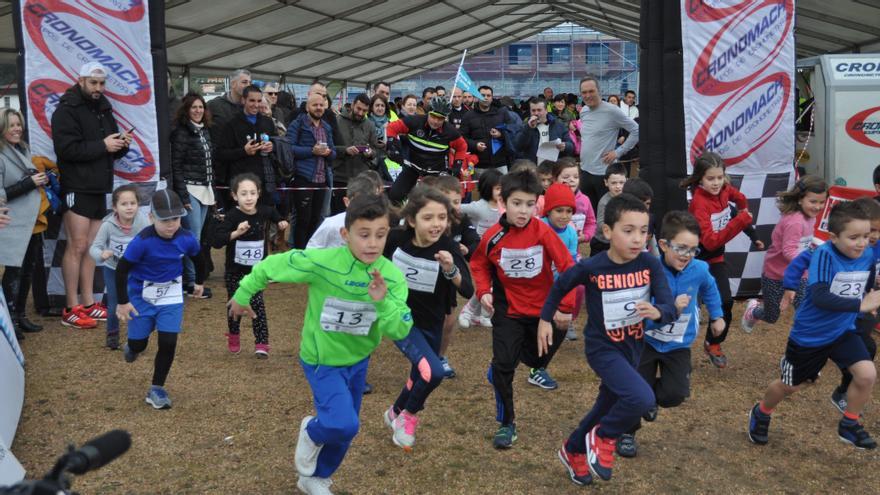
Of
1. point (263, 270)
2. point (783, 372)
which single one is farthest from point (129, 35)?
point (783, 372)

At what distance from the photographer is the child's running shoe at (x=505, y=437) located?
4387mm

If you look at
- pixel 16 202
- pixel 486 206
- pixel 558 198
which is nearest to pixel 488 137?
pixel 486 206

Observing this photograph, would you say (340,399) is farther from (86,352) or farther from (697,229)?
(86,352)

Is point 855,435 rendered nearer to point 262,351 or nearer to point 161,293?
point 262,351

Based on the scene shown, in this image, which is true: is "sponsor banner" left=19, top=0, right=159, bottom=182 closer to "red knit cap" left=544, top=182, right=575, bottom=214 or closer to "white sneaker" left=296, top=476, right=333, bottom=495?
"red knit cap" left=544, top=182, right=575, bottom=214

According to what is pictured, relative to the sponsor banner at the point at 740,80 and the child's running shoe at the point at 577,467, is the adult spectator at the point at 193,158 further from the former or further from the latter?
the child's running shoe at the point at 577,467

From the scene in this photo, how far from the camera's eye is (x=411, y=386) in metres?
4.41

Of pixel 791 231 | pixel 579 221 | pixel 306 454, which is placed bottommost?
pixel 306 454

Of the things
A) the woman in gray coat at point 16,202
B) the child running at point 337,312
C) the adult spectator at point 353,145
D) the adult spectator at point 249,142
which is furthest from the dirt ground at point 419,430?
the adult spectator at point 353,145

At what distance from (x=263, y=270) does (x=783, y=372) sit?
115 inches

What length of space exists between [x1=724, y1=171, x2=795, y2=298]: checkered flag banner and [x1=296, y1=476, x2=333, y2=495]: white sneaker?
5326 millimetres

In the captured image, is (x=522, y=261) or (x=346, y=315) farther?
(x=522, y=261)

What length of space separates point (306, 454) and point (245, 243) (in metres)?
2.82

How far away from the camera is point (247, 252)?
613 centimetres
